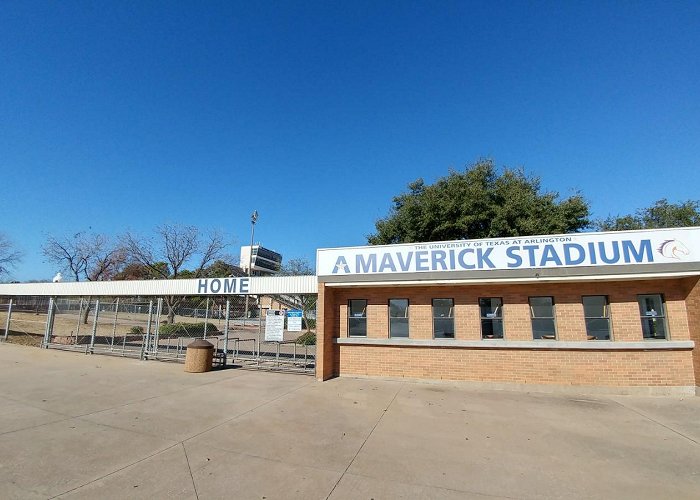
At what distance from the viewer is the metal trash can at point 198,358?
42.0 feet

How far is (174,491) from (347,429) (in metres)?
3.34

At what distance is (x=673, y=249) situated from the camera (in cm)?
961

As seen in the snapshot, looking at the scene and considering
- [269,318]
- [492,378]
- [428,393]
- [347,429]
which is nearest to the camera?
[347,429]

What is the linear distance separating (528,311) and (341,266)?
19.5ft

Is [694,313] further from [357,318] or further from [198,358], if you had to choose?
[198,358]

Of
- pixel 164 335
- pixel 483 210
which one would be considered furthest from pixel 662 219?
pixel 164 335

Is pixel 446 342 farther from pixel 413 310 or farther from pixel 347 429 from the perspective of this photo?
pixel 347 429

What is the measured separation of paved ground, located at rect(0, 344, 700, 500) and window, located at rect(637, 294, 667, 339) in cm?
176

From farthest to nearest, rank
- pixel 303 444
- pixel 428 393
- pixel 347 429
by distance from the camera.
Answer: pixel 428 393 → pixel 347 429 → pixel 303 444

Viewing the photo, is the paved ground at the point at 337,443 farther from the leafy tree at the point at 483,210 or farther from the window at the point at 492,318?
the leafy tree at the point at 483,210

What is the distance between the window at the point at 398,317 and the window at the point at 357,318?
904 millimetres

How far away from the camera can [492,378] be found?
10.6 metres

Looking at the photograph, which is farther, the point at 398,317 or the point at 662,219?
the point at 662,219

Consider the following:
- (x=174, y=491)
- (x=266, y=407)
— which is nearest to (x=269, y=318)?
(x=266, y=407)
